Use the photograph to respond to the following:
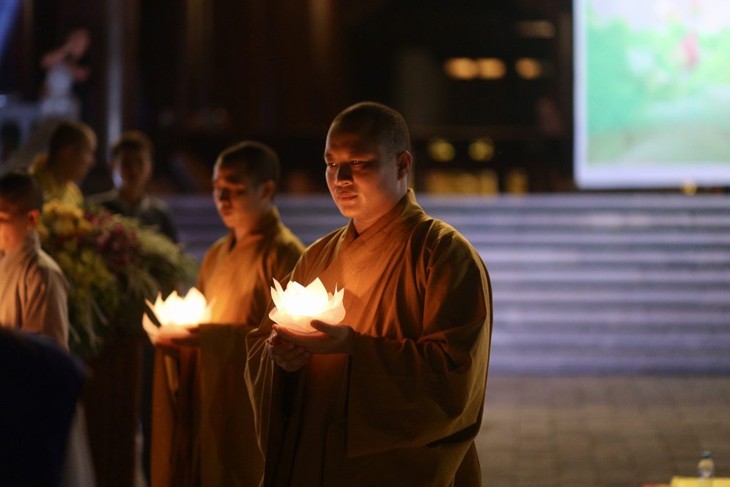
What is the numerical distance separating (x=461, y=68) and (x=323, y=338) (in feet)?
44.7

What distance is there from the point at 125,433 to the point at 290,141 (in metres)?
9.16

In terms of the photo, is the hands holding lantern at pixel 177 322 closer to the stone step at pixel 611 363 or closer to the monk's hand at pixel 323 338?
the monk's hand at pixel 323 338

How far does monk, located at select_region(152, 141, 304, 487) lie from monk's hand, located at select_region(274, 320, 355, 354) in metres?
1.19

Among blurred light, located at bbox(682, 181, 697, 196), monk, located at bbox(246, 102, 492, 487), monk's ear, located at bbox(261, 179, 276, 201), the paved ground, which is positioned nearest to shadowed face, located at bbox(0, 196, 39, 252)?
monk's ear, located at bbox(261, 179, 276, 201)

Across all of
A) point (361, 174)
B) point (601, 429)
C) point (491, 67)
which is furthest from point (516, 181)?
point (361, 174)

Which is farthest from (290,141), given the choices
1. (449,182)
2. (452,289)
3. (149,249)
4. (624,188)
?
(452,289)

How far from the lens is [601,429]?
22.8ft

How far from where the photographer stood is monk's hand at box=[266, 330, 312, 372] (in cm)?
302

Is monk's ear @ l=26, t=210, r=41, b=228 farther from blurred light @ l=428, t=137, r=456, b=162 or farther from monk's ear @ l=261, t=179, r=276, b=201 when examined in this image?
blurred light @ l=428, t=137, r=456, b=162

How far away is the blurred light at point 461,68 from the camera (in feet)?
53.4

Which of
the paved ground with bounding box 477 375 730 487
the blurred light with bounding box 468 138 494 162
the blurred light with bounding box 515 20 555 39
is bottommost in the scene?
the paved ground with bounding box 477 375 730 487

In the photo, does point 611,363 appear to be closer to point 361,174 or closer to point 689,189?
point 689,189

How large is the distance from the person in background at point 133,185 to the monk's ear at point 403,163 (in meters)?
2.87

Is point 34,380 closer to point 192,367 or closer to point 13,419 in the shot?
point 13,419
